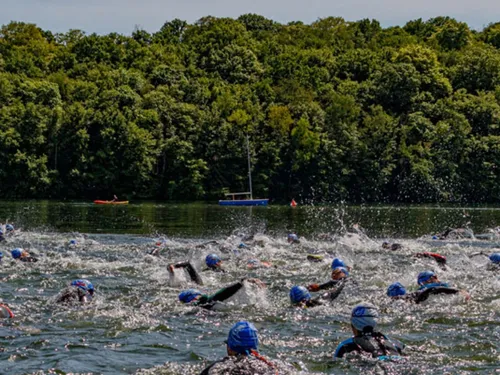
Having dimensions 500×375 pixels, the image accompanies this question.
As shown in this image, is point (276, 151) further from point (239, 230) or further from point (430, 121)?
point (239, 230)

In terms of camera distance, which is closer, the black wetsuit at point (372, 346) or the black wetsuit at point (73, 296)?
the black wetsuit at point (372, 346)

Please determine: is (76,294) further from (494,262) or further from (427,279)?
(494,262)

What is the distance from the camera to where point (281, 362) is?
12.7 metres

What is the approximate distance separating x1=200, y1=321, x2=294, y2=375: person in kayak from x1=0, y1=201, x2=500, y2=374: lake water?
2204mm

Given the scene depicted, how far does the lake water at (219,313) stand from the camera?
12945 millimetres

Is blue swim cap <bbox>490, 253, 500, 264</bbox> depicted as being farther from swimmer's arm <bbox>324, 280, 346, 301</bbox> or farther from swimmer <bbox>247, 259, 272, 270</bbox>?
swimmer's arm <bbox>324, 280, 346, 301</bbox>

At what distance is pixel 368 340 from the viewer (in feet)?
39.5

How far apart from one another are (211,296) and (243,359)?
6620 mm

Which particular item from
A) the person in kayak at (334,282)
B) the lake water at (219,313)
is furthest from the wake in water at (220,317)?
the person in kayak at (334,282)

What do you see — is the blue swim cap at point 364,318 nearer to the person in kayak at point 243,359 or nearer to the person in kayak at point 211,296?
the person in kayak at point 243,359

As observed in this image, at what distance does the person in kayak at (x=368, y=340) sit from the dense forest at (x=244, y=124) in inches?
2960

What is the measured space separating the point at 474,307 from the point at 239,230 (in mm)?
26877

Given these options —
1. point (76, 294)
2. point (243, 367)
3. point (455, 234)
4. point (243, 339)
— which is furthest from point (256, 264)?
point (455, 234)

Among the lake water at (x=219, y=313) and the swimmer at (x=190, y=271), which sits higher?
the swimmer at (x=190, y=271)
